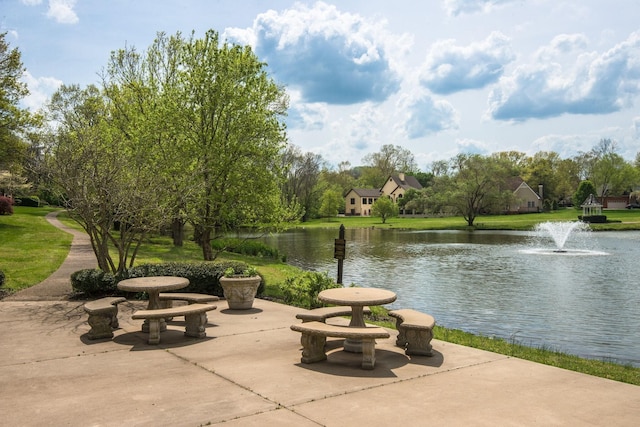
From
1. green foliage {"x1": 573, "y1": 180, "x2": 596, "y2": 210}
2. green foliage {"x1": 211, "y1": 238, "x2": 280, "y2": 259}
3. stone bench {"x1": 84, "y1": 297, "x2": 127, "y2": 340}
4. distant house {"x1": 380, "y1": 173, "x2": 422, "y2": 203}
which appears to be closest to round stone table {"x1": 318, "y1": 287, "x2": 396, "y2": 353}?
stone bench {"x1": 84, "y1": 297, "x2": 127, "y2": 340}

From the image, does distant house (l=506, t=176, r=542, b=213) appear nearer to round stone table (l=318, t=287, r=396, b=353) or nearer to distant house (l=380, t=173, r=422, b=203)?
distant house (l=380, t=173, r=422, b=203)

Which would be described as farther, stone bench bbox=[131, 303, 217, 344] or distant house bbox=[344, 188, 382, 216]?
distant house bbox=[344, 188, 382, 216]

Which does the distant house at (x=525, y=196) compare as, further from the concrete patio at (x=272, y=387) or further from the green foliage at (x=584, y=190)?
the concrete patio at (x=272, y=387)

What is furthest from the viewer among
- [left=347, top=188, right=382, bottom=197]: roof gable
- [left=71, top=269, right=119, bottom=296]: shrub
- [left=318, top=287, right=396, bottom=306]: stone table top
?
[left=347, top=188, right=382, bottom=197]: roof gable

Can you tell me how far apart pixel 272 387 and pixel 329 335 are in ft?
4.21

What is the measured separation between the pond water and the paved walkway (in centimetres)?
518

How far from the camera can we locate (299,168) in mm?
93688

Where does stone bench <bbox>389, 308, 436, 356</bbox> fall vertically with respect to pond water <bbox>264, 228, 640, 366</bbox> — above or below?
above

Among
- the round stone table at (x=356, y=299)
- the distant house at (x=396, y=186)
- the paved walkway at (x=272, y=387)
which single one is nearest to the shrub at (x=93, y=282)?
the paved walkway at (x=272, y=387)

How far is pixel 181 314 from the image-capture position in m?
9.31

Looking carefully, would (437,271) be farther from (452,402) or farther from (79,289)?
(452,402)

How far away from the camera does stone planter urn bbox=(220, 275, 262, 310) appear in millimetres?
12742

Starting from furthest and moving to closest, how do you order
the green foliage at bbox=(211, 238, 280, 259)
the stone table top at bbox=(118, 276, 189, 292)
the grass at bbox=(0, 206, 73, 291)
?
the green foliage at bbox=(211, 238, 280, 259)
the grass at bbox=(0, 206, 73, 291)
the stone table top at bbox=(118, 276, 189, 292)

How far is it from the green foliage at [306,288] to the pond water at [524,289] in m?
3.58
